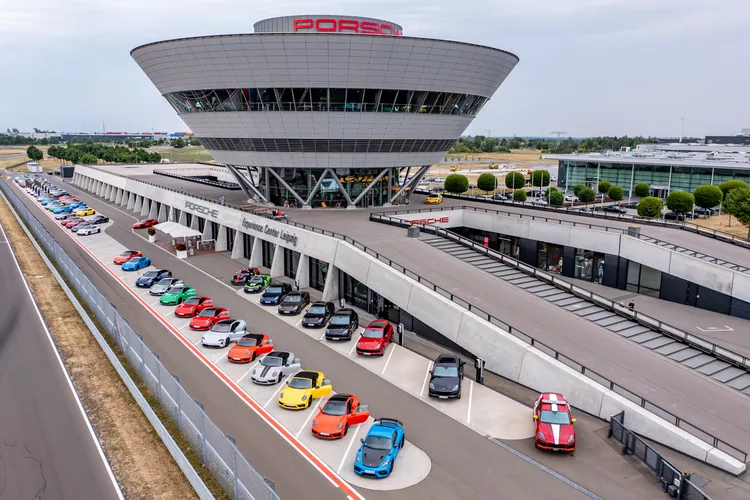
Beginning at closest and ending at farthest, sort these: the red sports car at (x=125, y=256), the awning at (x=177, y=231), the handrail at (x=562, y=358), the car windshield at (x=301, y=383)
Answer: the handrail at (x=562, y=358) < the car windshield at (x=301, y=383) < the red sports car at (x=125, y=256) < the awning at (x=177, y=231)

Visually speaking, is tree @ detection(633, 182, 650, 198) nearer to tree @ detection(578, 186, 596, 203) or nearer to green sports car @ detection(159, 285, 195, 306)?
tree @ detection(578, 186, 596, 203)

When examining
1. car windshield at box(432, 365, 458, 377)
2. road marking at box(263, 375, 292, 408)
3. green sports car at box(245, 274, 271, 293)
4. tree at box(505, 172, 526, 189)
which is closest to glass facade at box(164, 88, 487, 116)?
green sports car at box(245, 274, 271, 293)

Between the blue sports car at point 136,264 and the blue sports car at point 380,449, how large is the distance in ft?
116

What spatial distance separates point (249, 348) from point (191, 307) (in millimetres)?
9061

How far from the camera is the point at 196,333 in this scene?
3291cm

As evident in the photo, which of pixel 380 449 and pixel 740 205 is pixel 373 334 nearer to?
pixel 380 449

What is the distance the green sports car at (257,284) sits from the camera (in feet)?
137

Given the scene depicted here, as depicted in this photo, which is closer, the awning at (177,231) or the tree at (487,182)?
the awning at (177,231)

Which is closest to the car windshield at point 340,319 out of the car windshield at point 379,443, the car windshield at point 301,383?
the car windshield at point 301,383

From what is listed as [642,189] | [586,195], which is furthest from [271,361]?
[642,189]

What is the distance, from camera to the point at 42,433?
21219 mm

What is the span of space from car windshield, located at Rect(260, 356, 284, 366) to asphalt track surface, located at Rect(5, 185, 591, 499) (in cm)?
216

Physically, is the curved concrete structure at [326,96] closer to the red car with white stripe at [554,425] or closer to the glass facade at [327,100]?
the glass facade at [327,100]

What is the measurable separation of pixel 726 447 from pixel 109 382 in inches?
1009
